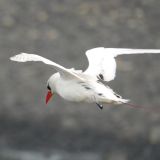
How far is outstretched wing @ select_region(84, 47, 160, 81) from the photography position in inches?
174

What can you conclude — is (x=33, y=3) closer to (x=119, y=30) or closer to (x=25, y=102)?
(x=119, y=30)

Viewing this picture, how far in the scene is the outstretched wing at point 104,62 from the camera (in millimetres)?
4422

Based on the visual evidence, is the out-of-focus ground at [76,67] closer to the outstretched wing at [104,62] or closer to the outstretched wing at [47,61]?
the outstretched wing at [104,62]

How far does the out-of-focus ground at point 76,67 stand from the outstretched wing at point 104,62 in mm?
3306

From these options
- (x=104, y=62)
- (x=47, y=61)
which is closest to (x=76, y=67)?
(x=104, y=62)

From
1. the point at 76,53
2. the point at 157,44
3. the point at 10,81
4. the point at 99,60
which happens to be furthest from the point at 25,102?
the point at 99,60

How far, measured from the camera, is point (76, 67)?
337 inches

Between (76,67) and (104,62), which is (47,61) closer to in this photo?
(104,62)

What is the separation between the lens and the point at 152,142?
800 centimetres

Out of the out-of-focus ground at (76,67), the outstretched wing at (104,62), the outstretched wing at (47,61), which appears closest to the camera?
the outstretched wing at (47,61)

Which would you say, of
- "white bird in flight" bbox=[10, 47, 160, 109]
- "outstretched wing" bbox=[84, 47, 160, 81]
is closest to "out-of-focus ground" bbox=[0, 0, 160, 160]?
"outstretched wing" bbox=[84, 47, 160, 81]

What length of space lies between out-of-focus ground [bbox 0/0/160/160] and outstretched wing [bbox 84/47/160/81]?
3306 millimetres

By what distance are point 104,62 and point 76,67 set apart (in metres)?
3.97

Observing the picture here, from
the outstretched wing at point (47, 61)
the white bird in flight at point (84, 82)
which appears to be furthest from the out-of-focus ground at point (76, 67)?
the outstretched wing at point (47, 61)
